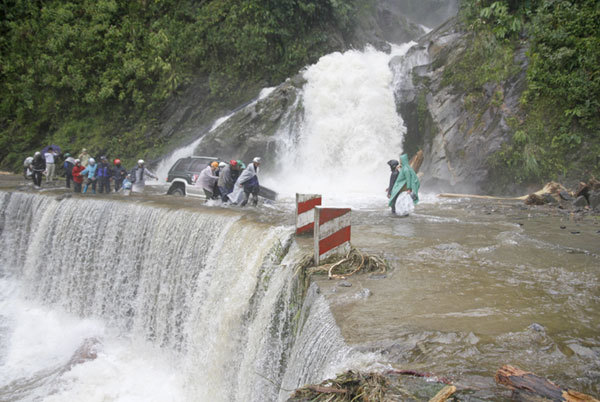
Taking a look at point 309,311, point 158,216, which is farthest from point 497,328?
point 158,216

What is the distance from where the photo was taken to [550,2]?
1293 centimetres

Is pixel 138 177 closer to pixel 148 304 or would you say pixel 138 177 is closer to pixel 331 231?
pixel 148 304

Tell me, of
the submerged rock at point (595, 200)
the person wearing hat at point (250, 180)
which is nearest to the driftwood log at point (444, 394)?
the person wearing hat at point (250, 180)

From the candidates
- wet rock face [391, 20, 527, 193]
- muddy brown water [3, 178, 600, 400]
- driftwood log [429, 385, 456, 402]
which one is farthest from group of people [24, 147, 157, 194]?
driftwood log [429, 385, 456, 402]

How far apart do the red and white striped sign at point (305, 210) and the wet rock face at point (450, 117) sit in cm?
836

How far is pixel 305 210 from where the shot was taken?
6.95 metres

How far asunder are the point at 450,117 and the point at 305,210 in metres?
10.0

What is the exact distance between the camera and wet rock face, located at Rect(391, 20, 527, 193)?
13516 millimetres

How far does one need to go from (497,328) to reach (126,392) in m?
6.51

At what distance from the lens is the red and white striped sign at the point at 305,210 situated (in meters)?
6.79

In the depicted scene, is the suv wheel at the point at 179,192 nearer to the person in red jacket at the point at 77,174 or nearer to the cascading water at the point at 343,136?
the person in red jacket at the point at 77,174

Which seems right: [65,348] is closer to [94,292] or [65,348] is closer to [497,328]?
[94,292]

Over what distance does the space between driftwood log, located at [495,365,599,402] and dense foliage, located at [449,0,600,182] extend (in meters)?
11.0

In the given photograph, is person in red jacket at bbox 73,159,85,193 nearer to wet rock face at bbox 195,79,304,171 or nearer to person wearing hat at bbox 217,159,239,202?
wet rock face at bbox 195,79,304,171
